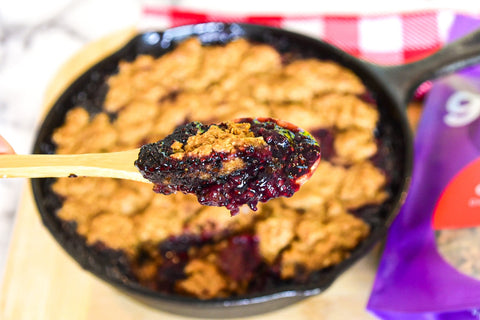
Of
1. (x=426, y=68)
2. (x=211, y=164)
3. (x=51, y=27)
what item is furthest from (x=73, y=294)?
(x=51, y=27)

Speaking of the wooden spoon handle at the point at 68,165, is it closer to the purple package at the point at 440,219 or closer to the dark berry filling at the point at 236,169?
the dark berry filling at the point at 236,169

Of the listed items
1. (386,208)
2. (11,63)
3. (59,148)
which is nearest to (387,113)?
(386,208)

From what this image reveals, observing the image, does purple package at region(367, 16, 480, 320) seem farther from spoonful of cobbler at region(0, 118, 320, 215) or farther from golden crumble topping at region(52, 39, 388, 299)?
spoonful of cobbler at region(0, 118, 320, 215)

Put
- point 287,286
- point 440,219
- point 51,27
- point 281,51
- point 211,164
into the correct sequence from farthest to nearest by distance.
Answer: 1. point 51,27
2. point 281,51
3. point 440,219
4. point 287,286
5. point 211,164

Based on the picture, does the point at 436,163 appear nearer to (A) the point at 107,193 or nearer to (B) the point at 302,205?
(B) the point at 302,205

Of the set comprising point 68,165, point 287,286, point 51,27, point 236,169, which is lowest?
point 287,286

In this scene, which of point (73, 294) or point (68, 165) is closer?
point (68, 165)

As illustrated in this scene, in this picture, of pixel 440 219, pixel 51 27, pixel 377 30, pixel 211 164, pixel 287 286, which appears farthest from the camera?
pixel 51 27

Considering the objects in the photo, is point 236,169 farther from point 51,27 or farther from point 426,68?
point 51,27
